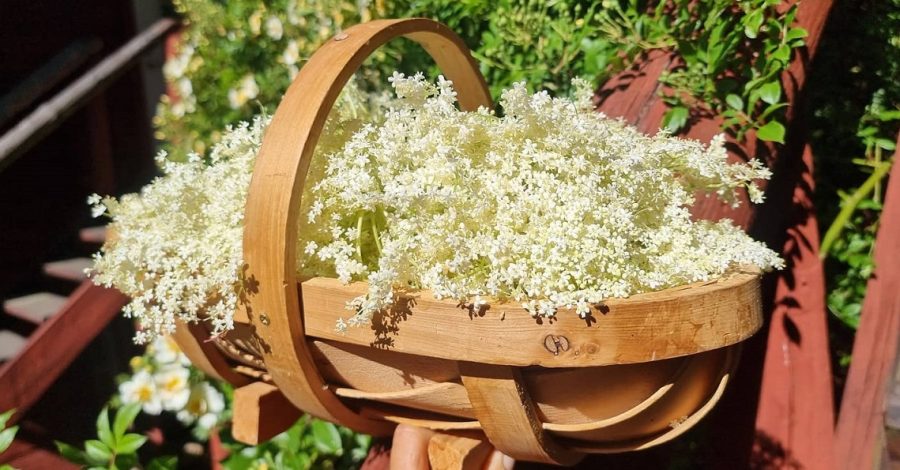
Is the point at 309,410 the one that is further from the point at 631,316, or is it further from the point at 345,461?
the point at 345,461

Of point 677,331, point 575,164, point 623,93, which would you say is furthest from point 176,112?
point 677,331

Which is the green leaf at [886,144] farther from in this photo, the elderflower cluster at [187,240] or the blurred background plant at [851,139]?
the elderflower cluster at [187,240]

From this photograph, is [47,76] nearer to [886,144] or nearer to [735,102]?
[735,102]

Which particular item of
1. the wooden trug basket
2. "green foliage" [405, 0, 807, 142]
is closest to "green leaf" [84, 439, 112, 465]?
the wooden trug basket

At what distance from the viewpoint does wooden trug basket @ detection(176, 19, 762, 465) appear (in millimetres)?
652

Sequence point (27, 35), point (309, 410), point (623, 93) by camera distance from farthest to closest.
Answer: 1. point (27, 35)
2. point (623, 93)
3. point (309, 410)

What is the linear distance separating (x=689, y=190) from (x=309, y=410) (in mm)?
563

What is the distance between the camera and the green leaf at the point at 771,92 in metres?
1.05

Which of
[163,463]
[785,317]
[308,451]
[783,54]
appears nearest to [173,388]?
[163,463]

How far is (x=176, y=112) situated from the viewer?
6.84ft

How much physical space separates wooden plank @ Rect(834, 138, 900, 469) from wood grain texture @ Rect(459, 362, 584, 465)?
69cm

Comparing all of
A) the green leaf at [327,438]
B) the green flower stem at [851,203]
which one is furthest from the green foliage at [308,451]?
the green flower stem at [851,203]

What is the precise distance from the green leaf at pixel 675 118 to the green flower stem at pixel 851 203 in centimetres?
42

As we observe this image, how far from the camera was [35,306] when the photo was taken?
10.0ft
